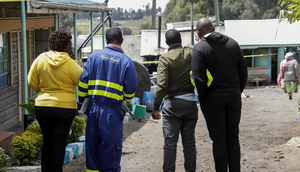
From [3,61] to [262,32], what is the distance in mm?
19742

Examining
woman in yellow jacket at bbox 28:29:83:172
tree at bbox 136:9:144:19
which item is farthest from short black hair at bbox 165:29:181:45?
tree at bbox 136:9:144:19

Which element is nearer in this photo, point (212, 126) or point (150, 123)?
point (212, 126)

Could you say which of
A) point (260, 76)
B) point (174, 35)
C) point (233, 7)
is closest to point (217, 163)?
point (174, 35)

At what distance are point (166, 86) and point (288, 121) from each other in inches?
243

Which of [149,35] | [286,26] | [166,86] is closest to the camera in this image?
[166,86]

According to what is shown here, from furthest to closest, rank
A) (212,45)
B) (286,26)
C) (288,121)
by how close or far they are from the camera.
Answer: (286,26)
(288,121)
(212,45)

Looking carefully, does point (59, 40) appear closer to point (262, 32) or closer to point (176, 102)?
point (176, 102)

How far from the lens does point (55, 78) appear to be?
14.2 feet

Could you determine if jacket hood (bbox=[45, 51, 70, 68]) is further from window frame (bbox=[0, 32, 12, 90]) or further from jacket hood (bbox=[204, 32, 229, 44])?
window frame (bbox=[0, 32, 12, 90])

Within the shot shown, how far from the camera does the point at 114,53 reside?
4.35 m

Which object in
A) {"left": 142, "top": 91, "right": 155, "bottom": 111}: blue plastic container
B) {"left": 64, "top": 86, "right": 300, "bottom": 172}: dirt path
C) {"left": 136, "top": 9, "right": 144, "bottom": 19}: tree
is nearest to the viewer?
{"left": 64, "top": 86, "right": 300, "bottom": 172}: dirt path

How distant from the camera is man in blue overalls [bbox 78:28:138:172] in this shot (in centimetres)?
425

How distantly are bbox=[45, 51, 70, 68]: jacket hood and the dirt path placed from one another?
77.3 inches

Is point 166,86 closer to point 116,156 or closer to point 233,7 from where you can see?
point 116,156
